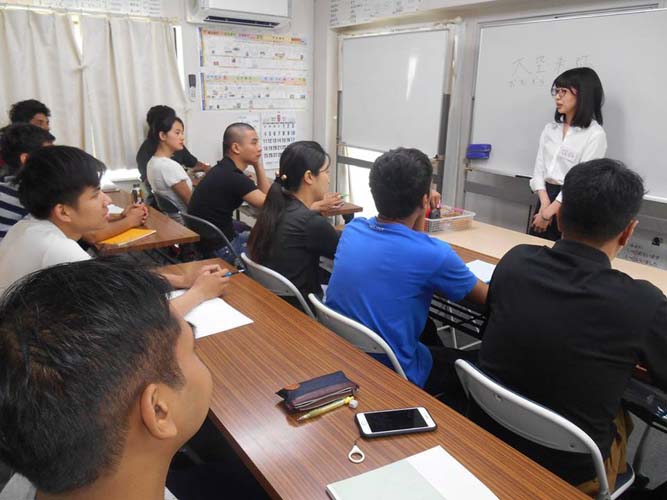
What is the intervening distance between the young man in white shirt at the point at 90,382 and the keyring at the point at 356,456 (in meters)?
0.41

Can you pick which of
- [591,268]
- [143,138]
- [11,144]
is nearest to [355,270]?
[591,268]

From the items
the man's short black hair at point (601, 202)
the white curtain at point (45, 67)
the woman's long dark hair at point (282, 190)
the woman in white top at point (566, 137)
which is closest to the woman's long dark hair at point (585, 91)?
the woman in white top at point (566, 137)

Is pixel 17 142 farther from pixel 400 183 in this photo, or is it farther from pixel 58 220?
pixel 400 183

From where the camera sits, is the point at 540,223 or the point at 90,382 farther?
the point at 540,223

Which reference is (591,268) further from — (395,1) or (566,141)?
(395,1)

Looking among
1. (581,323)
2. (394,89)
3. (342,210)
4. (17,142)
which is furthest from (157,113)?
(581,323)

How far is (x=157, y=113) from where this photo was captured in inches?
162

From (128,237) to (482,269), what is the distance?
1728 mm

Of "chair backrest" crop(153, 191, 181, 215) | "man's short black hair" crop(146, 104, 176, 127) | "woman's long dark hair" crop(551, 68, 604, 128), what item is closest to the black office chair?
"chair backrest" crop(153, 191, 181, 215)

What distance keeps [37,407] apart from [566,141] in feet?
10.1

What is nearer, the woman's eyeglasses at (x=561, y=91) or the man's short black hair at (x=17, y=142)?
the man's short black hair at (x=17, y=142)

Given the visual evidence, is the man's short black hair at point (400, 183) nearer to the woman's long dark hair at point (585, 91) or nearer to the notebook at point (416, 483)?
Result: the notebook at point (416, 483)

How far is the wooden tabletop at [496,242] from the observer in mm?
2080

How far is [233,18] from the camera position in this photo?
4570 mm
